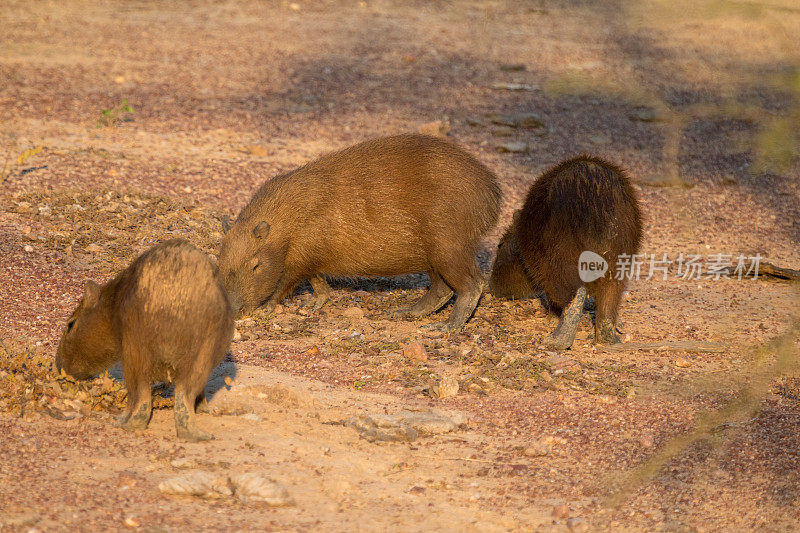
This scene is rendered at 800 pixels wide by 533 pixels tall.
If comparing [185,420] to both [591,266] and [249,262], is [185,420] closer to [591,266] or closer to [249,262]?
[249,262]

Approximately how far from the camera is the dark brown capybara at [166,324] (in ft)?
14.3

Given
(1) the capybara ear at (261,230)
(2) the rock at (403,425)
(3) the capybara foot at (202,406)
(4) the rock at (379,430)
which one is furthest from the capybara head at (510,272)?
(3) the capybara foot at (202,406)

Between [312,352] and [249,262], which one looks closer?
[312,352]

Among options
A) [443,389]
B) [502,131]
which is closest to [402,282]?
[443,389]

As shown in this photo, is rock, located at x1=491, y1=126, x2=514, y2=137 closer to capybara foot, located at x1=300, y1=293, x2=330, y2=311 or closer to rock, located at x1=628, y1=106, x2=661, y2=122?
rock, located at x1=628, y1=106, x2=661, y2=122

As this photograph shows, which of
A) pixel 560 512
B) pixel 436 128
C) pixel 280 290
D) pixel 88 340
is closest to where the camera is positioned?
pixel 560 512

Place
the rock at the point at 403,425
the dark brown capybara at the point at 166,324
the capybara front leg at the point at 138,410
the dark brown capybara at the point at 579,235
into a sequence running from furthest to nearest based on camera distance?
the dark brown capybara at the point at 579,235, the rock at the point at 403,425, the capybara front leg at the point at 138,410, the dark brown capybara at the point at 166,324

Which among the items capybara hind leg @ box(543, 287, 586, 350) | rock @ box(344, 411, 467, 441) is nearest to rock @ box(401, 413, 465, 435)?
rock @ box(344, 411, 467, 441)

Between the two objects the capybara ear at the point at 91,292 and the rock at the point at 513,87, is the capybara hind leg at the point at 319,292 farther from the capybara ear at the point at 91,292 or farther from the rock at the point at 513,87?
the rock at the point at 513,87

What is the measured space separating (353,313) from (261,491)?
3037 millimetres

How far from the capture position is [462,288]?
21.9ft

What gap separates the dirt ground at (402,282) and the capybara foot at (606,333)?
0.11 m

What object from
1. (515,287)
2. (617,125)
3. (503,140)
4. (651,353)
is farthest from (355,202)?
(617,125)

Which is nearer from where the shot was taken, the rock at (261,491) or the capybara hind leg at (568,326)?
the rock at (261,491)
